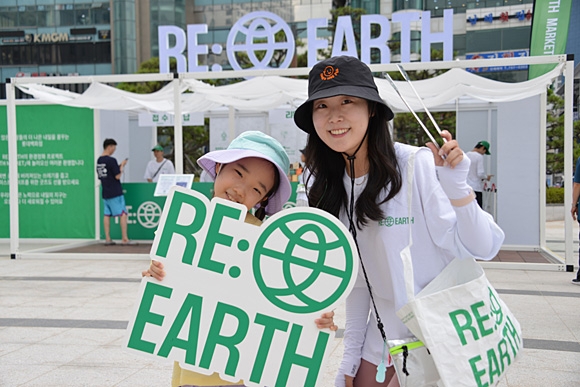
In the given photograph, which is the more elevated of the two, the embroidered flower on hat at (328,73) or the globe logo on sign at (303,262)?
the embroidered flower on hat at (328,73)

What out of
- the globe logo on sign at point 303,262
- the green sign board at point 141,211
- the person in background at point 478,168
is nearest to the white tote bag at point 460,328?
the globe logo on sign at point 303,262

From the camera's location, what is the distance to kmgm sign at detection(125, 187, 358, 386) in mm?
1726

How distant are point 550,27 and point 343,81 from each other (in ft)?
34.7

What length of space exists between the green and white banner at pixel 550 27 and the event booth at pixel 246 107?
1.14 metres

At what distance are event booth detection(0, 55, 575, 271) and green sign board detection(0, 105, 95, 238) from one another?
2 cm

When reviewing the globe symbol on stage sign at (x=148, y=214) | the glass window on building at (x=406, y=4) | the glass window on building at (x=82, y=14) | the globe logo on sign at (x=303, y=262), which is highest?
the glass window on building at (x=82, y=14)

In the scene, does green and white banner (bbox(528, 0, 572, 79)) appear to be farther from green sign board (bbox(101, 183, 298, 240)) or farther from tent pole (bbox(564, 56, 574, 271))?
green sign board (bbox(101, 183, 298, 240))

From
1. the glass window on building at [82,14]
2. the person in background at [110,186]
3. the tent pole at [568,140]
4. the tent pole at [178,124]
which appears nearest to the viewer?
the tent pole at [568,140]

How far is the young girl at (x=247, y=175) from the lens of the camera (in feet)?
6.38

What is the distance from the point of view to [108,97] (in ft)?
32.3

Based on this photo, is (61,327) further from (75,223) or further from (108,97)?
(75,223)

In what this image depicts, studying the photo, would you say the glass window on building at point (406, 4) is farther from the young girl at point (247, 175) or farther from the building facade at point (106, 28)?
the young girl at point (247, 175)

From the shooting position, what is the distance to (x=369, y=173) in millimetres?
1882

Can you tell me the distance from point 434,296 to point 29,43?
62.2 meters
